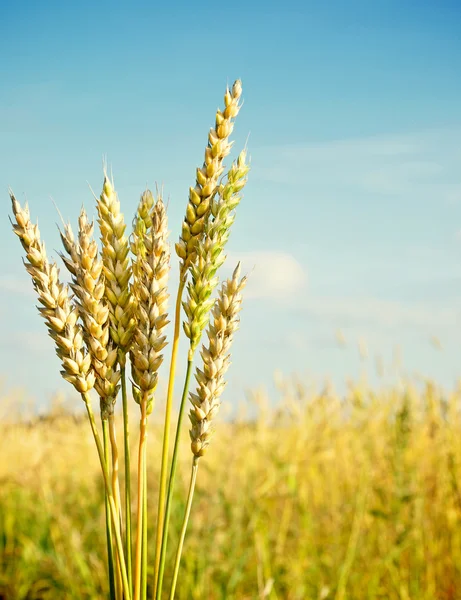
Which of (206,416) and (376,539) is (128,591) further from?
(376,539)

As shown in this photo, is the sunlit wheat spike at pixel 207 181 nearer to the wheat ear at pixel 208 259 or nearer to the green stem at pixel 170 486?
the wheat ear at pixel 208 259

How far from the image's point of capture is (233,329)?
97 centimetres

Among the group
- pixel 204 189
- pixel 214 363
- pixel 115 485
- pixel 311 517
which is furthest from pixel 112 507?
pixel 311 517

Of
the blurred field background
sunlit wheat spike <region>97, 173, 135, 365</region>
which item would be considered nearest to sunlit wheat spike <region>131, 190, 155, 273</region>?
sunlit wheat spike <region>97, 173, 135, 365</region>

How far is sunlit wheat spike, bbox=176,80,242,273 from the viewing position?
0.97m

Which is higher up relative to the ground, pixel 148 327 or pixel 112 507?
pixel 148 327

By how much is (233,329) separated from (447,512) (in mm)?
2781

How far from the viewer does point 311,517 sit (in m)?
3.39

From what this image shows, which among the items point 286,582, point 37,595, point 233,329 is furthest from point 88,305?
point 37,595

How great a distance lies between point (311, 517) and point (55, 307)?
2.77 m

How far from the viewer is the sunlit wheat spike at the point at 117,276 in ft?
3.12

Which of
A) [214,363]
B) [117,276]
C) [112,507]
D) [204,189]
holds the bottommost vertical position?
[112,507]

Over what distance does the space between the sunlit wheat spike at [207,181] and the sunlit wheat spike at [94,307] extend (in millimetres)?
132

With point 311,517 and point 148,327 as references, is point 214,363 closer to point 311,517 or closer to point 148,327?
point 148,327
